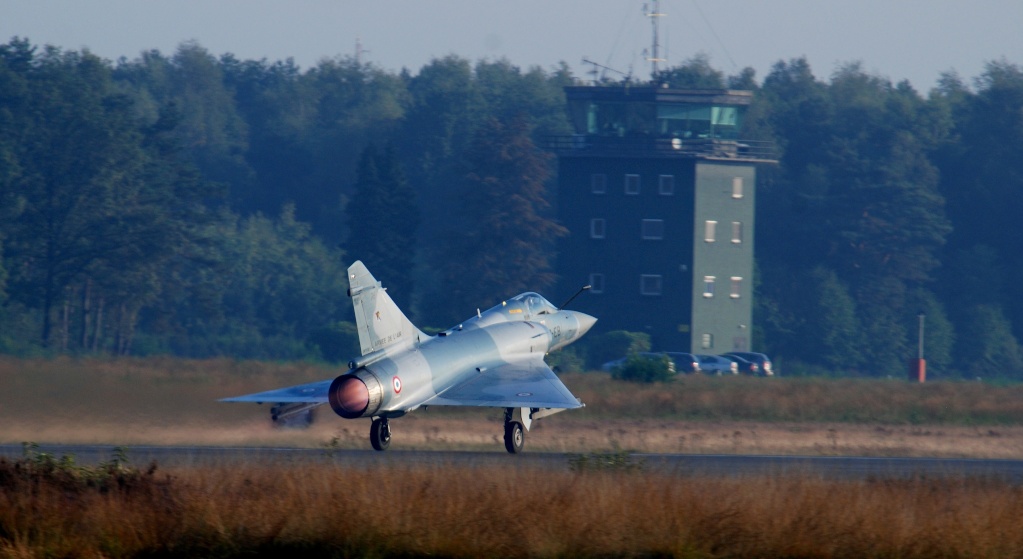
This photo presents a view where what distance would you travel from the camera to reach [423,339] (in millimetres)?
23688

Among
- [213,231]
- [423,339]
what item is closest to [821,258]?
[213,231]

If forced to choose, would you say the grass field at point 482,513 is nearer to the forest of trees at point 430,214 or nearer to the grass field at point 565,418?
the grass field at point 565,418

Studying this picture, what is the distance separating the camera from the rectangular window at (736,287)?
2645 inches

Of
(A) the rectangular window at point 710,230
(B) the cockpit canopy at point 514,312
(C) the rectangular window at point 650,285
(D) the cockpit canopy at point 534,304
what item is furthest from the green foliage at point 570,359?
(B) the cockpit canopy at point 514,312

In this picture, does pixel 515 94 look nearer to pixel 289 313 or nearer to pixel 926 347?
pixel 289 313

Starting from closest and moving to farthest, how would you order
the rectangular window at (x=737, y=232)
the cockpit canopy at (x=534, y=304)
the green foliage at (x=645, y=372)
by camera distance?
the cockpit canopy at (x=534, y=304)
the green foliage at (x=645, y=372)
the rectangular window at (x=737, y=232)

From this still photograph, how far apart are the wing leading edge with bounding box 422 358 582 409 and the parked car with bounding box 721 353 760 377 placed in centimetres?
3668

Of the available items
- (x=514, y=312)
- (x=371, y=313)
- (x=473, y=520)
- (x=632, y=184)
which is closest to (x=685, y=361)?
(x=632, y=184)

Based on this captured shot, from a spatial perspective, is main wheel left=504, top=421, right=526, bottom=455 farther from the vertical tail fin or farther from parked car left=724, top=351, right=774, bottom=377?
parked car left=724, top=351, right=774, bottom=377

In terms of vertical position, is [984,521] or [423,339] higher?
[423,339]

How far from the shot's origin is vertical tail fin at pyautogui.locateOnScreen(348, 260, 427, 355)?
851 inches

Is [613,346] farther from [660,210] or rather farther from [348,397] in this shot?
[348,397]

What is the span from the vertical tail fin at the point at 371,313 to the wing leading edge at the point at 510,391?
1.41m

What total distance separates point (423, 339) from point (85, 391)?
6.70 meters
